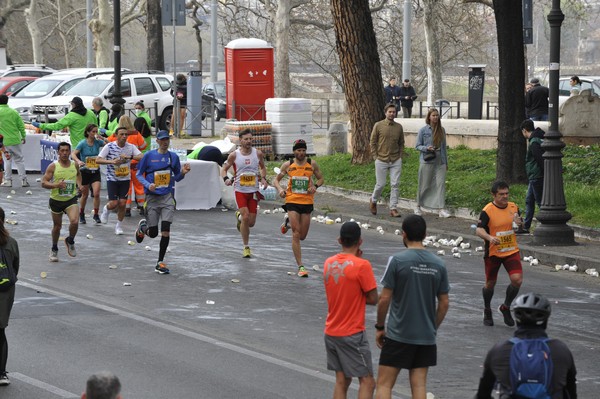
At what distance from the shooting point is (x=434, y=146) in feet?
60.7

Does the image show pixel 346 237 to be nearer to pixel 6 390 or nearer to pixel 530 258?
pixel 6 390

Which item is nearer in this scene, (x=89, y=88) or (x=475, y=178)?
(x=475, y=178)

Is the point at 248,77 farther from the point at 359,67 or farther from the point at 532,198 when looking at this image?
the point at 532,198

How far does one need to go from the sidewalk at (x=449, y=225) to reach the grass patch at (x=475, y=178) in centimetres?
22

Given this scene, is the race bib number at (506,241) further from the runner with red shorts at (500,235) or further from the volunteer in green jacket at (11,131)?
the volunteer in green jacket at (11,131)

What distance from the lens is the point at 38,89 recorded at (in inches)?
1457

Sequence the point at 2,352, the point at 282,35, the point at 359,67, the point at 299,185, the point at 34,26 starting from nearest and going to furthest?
1. the point at 2,352
2. the point at 299,185
3. the point at 359,67
4. the point at 282,35
5. the point at 34,26

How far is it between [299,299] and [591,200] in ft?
24.1

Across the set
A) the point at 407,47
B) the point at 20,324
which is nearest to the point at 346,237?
the point at 20,324

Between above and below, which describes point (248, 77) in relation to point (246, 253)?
above

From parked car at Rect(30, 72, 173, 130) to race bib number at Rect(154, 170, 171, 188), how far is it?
1860cm

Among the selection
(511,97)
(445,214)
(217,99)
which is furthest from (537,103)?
(217,99)

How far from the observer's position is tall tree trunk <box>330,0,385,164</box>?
2392cm

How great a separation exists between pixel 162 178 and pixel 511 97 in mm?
7497
